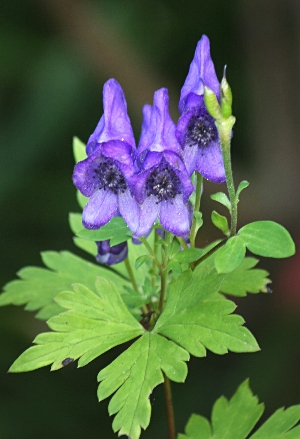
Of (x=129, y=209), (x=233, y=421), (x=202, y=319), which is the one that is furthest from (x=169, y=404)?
(x=129, y=209)

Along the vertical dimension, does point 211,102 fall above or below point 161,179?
above

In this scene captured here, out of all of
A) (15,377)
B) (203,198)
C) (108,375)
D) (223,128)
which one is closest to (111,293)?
(108,375)

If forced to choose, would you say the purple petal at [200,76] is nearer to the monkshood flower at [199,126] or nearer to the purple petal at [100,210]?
the monkshood flower at [199,126]

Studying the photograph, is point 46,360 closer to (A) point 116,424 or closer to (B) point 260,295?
(A) point 116,424

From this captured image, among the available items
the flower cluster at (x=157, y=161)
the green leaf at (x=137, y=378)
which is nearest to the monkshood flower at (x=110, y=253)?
the flower cluster at (x=157, y=161)

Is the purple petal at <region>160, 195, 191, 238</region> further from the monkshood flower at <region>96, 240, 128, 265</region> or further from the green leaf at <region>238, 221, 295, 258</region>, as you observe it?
the monkshood flower at <region>96, 240, 128, 265</region>

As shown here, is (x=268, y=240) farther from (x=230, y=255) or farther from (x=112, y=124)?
(x=112, y=124)

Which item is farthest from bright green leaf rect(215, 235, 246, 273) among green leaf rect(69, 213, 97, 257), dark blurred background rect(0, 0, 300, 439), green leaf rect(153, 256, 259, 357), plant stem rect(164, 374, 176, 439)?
dark blurred background rect(0, 0, 300, 439)
